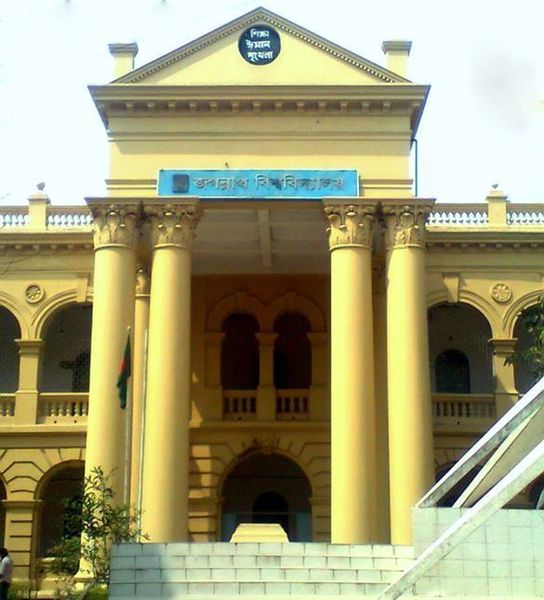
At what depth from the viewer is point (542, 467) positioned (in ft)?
46.8

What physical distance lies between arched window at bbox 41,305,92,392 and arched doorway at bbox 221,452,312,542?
4.85m


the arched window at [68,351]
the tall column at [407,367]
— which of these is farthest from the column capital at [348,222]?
the arched window at [68,351]

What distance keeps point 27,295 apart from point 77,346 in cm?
224

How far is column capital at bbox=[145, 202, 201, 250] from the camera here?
80.7 feet

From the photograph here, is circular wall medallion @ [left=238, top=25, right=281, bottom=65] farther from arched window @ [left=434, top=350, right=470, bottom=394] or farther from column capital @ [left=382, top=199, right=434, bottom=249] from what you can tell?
arched window @ [left=434, top=350, right=470, bottom=394]

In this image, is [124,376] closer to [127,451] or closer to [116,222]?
[127,451]

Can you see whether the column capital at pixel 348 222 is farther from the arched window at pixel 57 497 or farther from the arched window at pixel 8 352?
the arched window at pixel 8 352

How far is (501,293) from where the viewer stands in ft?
97.0

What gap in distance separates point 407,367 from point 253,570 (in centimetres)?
740

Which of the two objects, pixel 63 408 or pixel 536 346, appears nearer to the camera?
pixel 536 346

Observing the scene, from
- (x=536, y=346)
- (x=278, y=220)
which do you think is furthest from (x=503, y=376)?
(x=278, y=220)

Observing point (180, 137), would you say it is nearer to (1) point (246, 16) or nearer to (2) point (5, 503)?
(1) point (246, 16)

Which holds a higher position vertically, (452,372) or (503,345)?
(503,345)

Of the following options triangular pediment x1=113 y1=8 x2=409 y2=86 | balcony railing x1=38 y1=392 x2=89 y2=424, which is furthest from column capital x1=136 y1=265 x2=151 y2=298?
triangular pediment x1=113 y1=8 x2=409 y2=86
